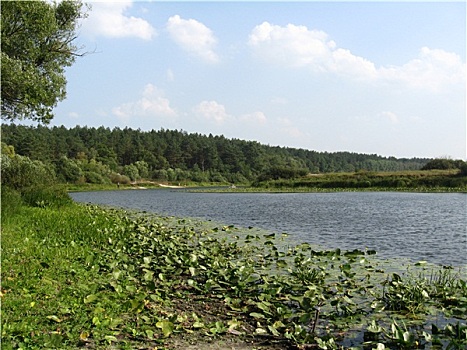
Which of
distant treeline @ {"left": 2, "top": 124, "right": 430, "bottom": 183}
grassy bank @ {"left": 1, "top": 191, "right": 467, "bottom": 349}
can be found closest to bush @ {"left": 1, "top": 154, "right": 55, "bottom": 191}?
grassy bank @ {"left": 1, "top": 191, "right": 467, "bottom": 349}

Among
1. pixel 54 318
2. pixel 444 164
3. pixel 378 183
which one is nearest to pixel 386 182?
pixel 378 183

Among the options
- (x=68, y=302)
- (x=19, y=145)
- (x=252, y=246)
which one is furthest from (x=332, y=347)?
(x=19, y=145)

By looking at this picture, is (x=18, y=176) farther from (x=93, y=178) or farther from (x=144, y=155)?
(x=144, y=155)

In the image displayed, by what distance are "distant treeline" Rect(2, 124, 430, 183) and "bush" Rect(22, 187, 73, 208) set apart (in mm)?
74052

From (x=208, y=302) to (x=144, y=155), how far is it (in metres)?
127

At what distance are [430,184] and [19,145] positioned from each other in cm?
8840

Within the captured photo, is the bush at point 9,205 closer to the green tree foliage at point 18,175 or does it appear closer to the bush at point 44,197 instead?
the bush at point 44,197

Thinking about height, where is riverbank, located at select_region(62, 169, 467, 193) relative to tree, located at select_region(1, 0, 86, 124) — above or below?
below

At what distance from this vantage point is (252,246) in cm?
1507

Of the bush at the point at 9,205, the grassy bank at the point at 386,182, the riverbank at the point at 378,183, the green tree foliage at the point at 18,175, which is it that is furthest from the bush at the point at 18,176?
the grassy bank at the point at 386,182

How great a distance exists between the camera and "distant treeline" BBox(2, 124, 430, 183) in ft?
329

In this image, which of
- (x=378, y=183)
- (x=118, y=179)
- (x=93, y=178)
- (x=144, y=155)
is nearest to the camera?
(x=378, y=183)

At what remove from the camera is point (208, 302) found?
27.8 feet

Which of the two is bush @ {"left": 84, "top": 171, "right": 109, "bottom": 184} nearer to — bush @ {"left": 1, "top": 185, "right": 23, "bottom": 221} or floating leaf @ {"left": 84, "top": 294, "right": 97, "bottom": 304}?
bush @ {"left": 1, "top": 185, "right": 23, "bottom": 221}
